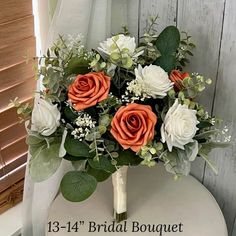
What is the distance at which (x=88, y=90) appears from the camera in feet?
2.58

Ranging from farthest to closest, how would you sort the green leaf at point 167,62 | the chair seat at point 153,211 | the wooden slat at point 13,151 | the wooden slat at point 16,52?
the wooden slat at point 13,151
the wooden slat at point 16,52
the chair seat at point 153,211
the green leaf at point 167,62

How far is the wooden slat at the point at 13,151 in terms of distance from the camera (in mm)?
1204

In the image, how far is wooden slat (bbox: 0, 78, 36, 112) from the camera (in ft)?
Answer: 3.72

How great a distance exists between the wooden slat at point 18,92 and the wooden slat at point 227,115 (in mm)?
525

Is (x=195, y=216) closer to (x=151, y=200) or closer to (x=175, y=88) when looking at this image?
(x=151, y=200)

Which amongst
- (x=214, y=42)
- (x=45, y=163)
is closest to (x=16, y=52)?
(x=45, y=163)

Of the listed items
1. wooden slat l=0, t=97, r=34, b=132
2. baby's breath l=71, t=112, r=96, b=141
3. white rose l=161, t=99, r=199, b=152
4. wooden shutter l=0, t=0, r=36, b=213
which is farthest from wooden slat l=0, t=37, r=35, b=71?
white rose l=161, t=99, r=199, b=152

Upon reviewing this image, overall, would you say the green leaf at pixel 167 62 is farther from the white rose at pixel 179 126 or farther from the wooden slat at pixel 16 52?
the wooden slat at pixel 16 52

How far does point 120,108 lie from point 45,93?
7.1 inches

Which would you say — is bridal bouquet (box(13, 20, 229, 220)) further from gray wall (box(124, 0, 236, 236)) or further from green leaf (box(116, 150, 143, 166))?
gray wall (box(124, 0, 236, 236))

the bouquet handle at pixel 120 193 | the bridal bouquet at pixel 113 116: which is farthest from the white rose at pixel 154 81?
the bouquet handle at pixel 120 193

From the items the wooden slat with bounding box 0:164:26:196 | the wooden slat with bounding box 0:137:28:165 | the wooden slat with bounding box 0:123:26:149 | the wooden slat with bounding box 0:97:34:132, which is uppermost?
the wooden slat with bounding box 0:97:34:132

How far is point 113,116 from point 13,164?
21.7 inches

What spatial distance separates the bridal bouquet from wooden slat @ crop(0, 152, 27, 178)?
1.30 ft
